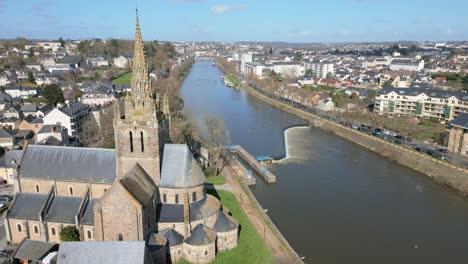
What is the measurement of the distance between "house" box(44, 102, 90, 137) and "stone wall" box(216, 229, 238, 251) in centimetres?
3082

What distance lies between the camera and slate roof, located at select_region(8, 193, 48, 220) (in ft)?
71.9

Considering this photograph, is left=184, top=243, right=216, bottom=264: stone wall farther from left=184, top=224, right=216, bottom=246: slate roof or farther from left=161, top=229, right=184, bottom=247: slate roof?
left=161, top=229, right=184, bottom=247: slate roof

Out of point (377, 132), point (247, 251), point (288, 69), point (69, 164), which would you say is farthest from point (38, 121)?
point (288, 69)

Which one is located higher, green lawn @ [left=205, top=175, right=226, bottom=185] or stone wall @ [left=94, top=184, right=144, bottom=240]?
stone wall @ [left=94, top=184, right=144, bottom=240]

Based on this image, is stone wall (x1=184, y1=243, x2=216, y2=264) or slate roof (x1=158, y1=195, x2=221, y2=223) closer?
stone wall (x1=184, y1=243, x2=216, y2=264)

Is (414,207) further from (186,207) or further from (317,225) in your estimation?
(186,207)

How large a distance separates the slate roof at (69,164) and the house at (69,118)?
22.2 metres

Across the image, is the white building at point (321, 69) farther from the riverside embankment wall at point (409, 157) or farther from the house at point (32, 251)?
the house at point (32, 251)

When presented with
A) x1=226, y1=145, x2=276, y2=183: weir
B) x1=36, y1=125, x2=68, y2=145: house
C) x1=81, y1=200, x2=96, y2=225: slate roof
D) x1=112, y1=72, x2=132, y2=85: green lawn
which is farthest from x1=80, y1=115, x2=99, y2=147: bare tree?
x1=112, y1=72, x2=132, y2=85: green lawn

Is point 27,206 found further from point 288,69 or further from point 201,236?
point 288,69

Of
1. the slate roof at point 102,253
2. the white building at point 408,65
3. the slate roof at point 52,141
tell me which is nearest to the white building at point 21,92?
the slate roof at point 52,141

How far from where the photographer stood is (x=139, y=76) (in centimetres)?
2025

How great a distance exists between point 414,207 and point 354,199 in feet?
16.4

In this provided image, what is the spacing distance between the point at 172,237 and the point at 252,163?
2066 centimetres
